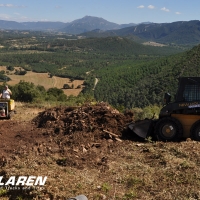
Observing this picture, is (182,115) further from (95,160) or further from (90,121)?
(95,160)

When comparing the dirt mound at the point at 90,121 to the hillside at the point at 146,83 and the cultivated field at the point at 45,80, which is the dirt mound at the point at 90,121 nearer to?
the hillside at the point at 146,83

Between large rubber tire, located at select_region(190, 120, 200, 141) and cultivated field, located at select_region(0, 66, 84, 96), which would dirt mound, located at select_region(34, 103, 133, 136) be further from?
cultivated field, located at select_region(0, 66, 84, 96)

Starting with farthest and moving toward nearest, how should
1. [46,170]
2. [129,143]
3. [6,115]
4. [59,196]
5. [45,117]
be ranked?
[6,115] < [45,117] < [129,143] < [46,170] < [59,196]

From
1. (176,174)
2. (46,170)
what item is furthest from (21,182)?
(176,174)

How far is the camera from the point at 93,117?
31.2ft

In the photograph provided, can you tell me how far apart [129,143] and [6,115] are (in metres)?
6.57

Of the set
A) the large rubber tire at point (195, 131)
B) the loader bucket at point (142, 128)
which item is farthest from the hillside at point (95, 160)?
the large rubber tire at point (195, 131)

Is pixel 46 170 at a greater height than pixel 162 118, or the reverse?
pixel 162 118

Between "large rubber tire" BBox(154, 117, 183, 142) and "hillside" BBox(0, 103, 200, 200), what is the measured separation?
479mm

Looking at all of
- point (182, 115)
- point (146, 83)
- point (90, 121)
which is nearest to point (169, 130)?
point (182, 115)

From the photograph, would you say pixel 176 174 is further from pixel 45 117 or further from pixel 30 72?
pixel 30 72

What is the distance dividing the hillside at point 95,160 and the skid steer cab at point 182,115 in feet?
1.73

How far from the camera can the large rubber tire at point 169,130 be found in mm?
8406

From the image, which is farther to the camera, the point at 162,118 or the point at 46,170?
the point at 162,118
